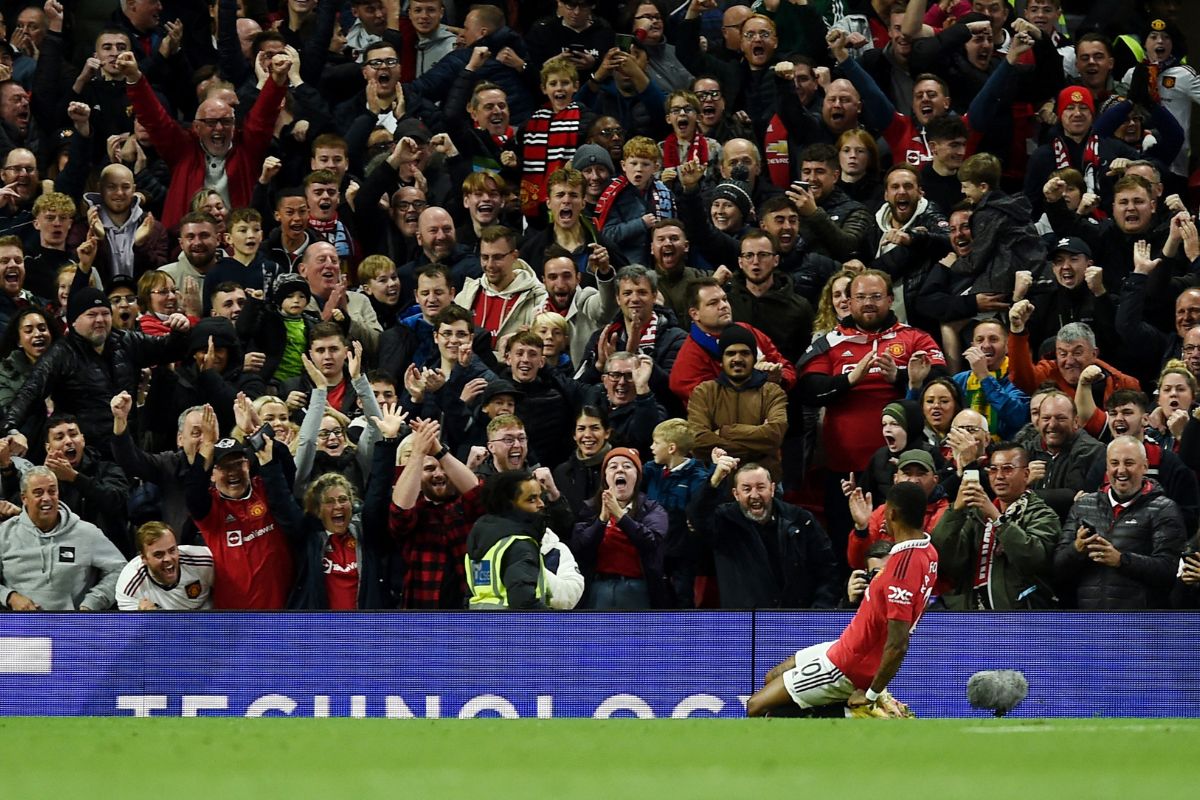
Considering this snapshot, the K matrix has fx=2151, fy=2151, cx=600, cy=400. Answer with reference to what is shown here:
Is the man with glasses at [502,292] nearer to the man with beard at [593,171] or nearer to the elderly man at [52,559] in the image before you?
the man with beard at [593,171]

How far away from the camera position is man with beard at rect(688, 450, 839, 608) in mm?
12977

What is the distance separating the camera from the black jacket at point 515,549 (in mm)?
12422

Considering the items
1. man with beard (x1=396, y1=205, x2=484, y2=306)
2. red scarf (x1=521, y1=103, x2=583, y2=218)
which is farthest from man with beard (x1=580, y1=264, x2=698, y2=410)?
red scarf (x1=521, y1=103, x2=583, y2=218)

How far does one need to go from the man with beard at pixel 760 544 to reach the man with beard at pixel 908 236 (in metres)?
2.63

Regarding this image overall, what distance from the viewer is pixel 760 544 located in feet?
42.9

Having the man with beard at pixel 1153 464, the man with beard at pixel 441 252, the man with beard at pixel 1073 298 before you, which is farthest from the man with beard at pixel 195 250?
the man with beard at pixel 1153 464

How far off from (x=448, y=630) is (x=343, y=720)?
1.81 m

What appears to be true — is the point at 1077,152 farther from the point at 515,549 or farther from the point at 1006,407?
the point at 515,549

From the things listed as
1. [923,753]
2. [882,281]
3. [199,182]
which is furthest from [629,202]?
[923,753]

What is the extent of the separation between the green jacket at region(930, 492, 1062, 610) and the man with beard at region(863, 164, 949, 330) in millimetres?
2674

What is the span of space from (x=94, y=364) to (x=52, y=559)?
1476 mm

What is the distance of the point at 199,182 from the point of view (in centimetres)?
1653

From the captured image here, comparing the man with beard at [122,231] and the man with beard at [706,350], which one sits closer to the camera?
the man with beard at [706,350]

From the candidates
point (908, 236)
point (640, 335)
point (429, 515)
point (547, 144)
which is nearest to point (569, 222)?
point (640, 335)
